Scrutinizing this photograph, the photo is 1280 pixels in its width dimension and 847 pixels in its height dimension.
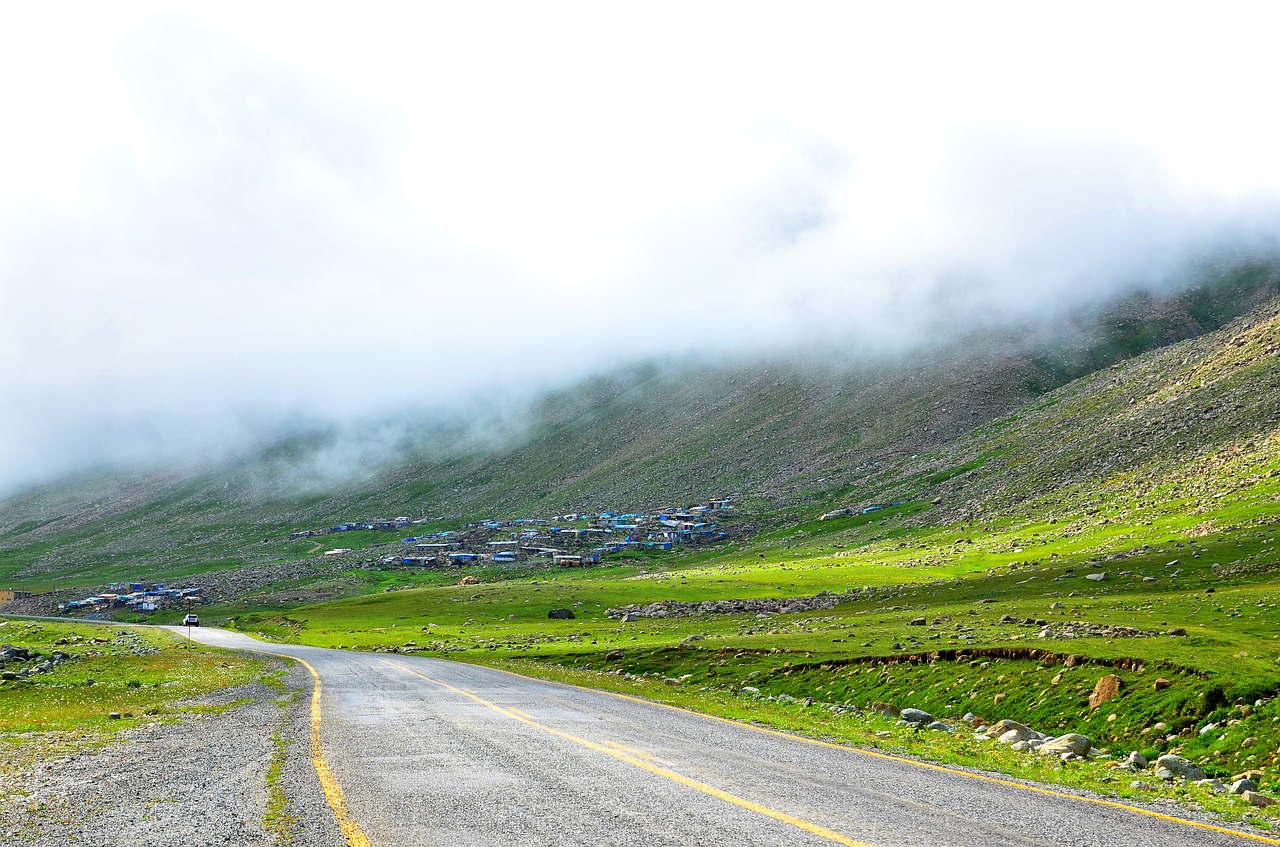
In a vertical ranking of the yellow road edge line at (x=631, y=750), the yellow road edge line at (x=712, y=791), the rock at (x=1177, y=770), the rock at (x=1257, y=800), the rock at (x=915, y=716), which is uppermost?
the yellow road edge line at (x=712, y=791)

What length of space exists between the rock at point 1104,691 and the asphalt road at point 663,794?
1290 centimetres

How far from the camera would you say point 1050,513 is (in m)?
131

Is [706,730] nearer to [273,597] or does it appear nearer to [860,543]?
[860,543]

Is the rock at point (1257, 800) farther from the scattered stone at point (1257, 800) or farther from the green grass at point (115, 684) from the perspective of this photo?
the green grass at point (115, 684)

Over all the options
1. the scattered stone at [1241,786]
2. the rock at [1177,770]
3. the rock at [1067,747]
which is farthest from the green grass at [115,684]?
the scattered stone at [1241,786]

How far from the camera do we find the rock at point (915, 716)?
2989cm

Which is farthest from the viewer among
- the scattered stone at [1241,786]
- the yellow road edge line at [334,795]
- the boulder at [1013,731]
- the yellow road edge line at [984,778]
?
the boulder at [1013,731]

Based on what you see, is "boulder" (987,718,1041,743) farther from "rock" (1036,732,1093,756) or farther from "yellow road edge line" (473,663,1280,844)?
"yellow road edge line" (473,663,1280,844)

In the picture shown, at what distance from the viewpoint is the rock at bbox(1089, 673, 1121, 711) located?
29.0 metres

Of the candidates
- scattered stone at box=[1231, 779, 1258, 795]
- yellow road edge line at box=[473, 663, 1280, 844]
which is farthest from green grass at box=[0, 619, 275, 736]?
scattered stone at box=[1231, 779, 1258, 795]

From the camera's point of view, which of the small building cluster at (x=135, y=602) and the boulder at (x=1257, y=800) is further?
the small building cluster at (x=135, y=602)

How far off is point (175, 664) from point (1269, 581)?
7813 cm

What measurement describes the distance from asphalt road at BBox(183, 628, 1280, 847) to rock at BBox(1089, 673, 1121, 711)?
508 inches

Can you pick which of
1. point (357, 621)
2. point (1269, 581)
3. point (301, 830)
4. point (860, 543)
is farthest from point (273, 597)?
point (301, 830)
